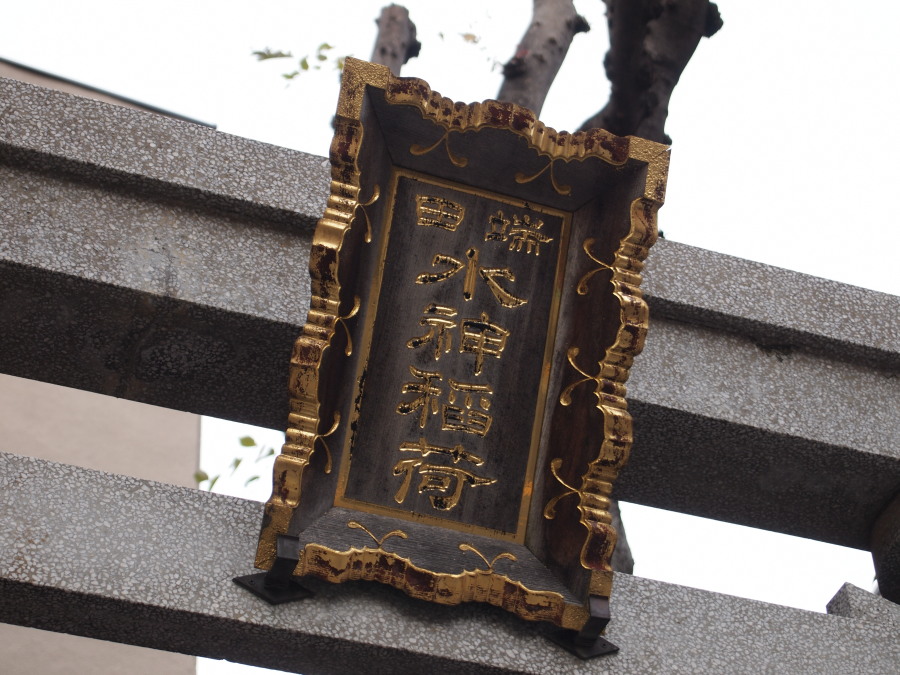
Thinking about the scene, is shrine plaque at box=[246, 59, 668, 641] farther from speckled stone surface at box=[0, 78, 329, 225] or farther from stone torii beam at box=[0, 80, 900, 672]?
speckled stone surface at box=[0, 78, 329, 225]

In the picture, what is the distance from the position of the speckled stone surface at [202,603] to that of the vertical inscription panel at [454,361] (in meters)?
0.25

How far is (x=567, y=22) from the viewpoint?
4086mm

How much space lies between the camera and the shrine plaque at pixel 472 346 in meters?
2.25


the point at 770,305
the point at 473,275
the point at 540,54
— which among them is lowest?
the point at 473,275

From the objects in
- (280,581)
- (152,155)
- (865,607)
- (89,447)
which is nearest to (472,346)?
(280,581)

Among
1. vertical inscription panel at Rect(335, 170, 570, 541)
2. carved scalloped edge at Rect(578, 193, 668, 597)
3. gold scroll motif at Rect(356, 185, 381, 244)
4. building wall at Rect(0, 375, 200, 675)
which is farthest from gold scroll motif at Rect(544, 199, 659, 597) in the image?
building wall at Rect(0, 375, 200, 675)

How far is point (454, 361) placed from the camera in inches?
94.7

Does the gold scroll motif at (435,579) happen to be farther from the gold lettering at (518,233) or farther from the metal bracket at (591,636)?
the gold lettering at (518,233)

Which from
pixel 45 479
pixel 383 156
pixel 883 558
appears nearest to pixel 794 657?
pixel 883 558

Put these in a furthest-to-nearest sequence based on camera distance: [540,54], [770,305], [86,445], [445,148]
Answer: [86,445]
[540,54]
[770,305]
[445,148]

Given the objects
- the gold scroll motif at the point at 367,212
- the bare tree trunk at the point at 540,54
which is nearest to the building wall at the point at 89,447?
the bare tree trunk at the point at 540,54

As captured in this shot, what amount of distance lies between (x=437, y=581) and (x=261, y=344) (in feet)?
2.70

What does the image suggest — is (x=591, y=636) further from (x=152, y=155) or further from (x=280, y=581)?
(x=152, y=155)

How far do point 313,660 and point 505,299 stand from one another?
100cm
